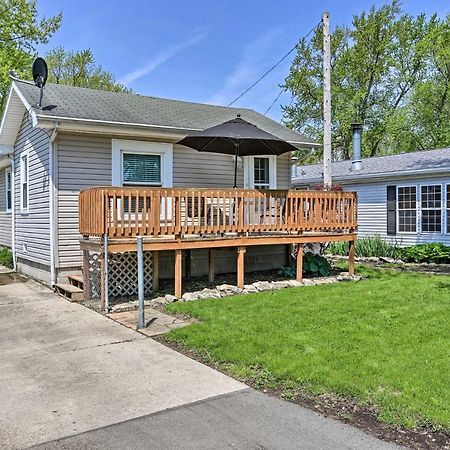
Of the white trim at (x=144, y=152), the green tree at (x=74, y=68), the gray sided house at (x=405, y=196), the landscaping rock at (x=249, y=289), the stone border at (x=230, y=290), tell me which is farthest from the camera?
the green tree at (x=74, y=68)

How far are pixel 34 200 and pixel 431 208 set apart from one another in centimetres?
1208

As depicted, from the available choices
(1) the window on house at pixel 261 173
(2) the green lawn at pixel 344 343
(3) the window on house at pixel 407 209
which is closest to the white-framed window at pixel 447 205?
(3) the window on house at pixel 407 209

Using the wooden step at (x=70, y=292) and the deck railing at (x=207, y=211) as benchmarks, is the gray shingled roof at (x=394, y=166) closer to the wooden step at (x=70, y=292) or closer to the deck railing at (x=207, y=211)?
the deck railing at (x=207, y=211)

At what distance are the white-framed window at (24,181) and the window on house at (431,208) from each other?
12.2m

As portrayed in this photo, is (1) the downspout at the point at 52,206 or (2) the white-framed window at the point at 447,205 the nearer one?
(1) the downspout at the point at 52,206

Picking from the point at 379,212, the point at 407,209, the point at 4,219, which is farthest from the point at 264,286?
the point at 4,219

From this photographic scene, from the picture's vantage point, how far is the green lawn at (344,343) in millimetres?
3812

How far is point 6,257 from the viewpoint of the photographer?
1427 centimetres

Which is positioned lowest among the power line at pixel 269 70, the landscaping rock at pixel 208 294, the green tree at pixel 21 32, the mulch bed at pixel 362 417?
the mulch bed at pixel 362 417

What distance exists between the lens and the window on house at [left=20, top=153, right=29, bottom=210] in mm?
11374

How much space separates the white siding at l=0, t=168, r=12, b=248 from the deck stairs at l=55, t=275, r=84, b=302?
630cm

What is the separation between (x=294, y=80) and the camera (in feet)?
105

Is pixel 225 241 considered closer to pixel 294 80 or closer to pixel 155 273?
pixel 155 273

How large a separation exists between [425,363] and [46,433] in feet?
11.3
